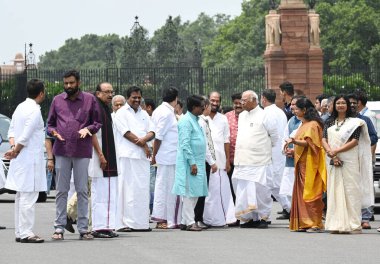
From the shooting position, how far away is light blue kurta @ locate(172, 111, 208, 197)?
60.7 ft

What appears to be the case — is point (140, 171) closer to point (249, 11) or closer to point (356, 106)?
point (356, 106)

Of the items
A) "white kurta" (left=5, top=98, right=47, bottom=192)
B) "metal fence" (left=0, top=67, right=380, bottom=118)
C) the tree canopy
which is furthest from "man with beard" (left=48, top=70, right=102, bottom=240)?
the tree canopy

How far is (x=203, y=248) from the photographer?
50.6 ft

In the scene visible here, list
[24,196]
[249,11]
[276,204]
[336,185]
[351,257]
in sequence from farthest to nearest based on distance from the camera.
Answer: [249,11] < [276,204] < [336,185] < [24,196] < [351,257]

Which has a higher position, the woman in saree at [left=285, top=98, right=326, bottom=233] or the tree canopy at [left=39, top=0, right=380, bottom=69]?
the tree canopy at [left=39, top=0, right=380, bottom=69]

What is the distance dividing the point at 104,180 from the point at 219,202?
281cm

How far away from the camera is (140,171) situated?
1850cm

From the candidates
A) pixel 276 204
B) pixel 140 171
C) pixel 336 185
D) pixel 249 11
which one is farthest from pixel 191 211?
pixel 249 11

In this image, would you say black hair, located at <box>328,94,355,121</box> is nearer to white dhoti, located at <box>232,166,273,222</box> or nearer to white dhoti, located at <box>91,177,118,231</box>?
white dhoti, located at <box>232,166,273,222</box>

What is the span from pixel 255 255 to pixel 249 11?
298 ft

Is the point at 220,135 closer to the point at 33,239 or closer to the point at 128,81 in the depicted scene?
the point at 33,239

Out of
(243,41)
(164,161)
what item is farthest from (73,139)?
(243,41)

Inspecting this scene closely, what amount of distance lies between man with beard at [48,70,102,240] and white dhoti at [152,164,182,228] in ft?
8.45

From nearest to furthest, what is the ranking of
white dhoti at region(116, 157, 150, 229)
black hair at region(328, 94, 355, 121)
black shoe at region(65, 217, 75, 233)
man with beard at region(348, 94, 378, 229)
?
black shoe at region(65, 217, 75, 233) → black hair at region(328, 94, 355, 121) → white dhoti at region(116, 157, 150, 229) → man with beard at region(348, 94, 378, 229)
